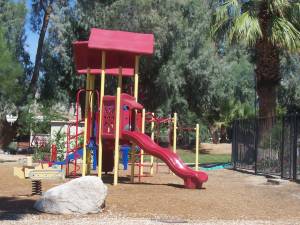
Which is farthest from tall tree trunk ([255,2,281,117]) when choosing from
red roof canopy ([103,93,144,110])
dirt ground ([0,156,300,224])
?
red roof canopy ([103,93,144,110])

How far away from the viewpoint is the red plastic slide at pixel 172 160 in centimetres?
1391

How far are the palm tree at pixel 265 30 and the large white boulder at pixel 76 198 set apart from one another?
35.4 ft

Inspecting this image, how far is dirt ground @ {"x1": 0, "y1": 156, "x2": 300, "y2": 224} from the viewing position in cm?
964

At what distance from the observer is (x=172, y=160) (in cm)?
1450

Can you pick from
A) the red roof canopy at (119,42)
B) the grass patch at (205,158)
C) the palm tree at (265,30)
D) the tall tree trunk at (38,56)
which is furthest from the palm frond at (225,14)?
the tall tree trunk at (38,56)

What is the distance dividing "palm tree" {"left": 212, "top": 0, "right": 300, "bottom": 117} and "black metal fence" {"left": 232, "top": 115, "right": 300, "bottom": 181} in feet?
3.98

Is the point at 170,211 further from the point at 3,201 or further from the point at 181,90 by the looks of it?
the point at 181,90

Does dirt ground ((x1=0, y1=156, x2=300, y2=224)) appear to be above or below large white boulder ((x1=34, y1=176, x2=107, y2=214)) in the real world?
below

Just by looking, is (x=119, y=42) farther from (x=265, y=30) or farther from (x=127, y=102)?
(x=265, y=30)

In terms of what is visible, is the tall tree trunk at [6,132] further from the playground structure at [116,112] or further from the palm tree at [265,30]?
the playground structure at [116,112]

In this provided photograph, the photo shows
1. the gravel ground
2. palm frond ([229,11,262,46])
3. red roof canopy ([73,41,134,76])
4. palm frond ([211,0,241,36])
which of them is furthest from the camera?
palm frond ([211,0,241,36])

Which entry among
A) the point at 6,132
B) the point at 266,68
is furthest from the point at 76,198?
the point at 6,132

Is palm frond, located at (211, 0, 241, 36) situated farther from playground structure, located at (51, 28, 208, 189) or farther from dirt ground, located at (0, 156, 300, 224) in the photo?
dirt ground, located at (0, 156, 300, 224)

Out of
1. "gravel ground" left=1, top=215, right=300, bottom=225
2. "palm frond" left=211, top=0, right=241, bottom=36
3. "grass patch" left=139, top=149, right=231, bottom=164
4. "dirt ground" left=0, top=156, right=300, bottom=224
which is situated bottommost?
"gravel ground" left=1, top=215, right=300, bottom=225
